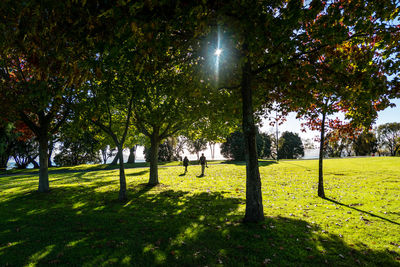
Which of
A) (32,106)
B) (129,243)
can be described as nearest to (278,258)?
(129,243)

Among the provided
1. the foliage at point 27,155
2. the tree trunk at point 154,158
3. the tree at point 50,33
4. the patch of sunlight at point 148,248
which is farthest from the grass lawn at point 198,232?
the foliage at point 27,155

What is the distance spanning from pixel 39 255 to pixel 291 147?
8012 cm

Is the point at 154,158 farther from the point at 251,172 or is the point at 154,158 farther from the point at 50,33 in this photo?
the point at 50,33

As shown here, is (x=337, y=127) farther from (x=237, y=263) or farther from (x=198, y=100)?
(x=237, y=263)

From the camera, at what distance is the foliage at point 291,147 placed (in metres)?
74.7

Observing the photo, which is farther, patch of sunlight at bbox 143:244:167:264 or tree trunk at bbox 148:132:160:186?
tree trunk at bbox 148:132:160:186

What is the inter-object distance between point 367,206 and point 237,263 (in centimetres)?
859

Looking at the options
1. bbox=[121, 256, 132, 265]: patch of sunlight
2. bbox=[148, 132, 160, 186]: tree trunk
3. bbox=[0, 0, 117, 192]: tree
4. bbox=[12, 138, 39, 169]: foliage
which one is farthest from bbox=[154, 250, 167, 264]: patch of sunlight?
bbox=[12, 138, 39, 169]: foliage

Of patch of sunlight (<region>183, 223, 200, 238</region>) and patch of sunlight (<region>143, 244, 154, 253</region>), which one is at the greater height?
patch of sunlight (<region>143, 244, 154, 253</region>)

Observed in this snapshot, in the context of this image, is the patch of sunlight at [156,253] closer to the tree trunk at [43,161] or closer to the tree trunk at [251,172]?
the tree trunk at [251,172]

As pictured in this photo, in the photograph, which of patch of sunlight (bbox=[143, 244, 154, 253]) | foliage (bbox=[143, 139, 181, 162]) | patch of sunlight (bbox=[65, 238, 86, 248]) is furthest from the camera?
foliage (bbox=[143, 139, 181, 162])

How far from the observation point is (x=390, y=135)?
286 ft

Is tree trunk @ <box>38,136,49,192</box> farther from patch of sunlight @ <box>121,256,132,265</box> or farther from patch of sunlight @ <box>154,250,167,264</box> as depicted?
patch of sunlight @ <box>154,250,167,264</box>

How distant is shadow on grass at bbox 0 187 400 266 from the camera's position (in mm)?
4957
